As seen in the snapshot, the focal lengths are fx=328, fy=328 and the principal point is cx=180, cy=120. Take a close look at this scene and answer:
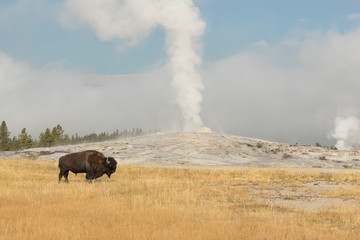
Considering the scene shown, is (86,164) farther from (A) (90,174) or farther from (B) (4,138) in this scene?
(B) (4,138)

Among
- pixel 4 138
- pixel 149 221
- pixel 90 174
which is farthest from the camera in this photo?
pixel 4 138

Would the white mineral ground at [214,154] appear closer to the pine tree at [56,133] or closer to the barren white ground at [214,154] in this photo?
the barren white ground at [214,154]

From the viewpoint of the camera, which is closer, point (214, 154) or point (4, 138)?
point (214, 154)

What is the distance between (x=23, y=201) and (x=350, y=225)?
35.9 ft

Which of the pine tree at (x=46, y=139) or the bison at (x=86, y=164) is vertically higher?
the pine tree at (x=46, y=139)

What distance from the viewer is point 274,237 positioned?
7.29 meters

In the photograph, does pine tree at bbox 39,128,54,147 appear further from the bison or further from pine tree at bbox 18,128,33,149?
the bison

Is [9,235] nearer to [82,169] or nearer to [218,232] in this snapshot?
[218,232]

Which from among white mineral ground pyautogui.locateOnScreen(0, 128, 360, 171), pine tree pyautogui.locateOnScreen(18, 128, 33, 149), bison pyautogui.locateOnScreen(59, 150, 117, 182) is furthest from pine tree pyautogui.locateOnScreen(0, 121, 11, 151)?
bison pyautogui.locateOnScreen(59, 150, 117, 182)

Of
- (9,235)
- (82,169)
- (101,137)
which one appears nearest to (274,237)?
(9,235)

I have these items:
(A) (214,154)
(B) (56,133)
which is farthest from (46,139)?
(A) (214,154)

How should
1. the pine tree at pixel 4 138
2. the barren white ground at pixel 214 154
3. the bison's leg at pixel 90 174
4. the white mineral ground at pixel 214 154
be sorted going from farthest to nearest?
the pine tree at pixel 4 138 → the white mineral ground at pixel 214 154 → the barren white ground at pixel 214 154 → the bison's leg at pixel 90 174

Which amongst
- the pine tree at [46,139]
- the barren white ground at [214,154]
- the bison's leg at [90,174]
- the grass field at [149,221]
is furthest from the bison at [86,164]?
the pine tree at [46,139]

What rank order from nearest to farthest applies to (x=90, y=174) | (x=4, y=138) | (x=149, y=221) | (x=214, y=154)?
(x=149, y=221)
(x=90, y=174)
(x=214, y=154)
(x=4, y=138)
